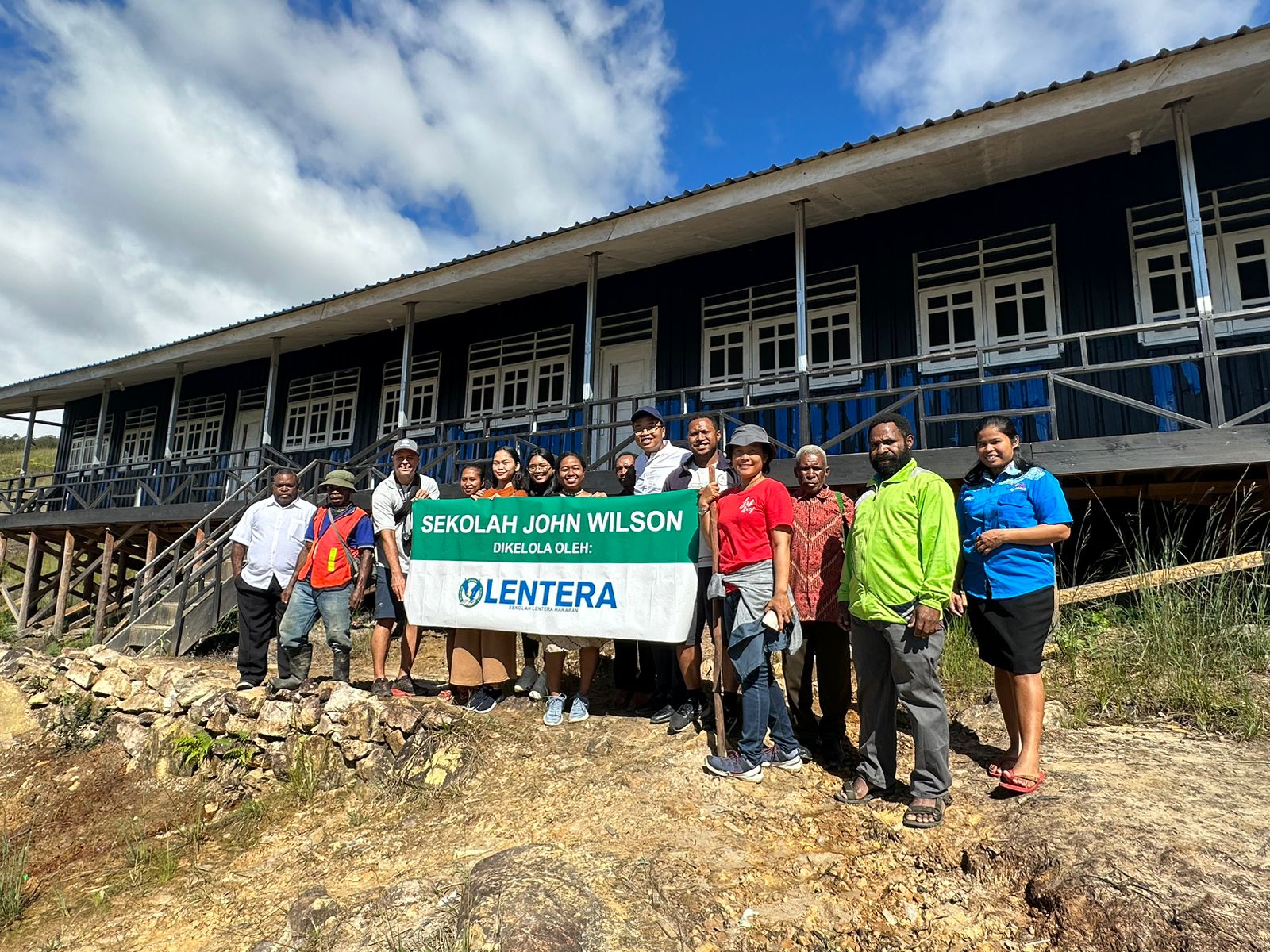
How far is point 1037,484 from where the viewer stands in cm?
321

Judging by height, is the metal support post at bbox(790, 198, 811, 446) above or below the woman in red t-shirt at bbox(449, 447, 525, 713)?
above

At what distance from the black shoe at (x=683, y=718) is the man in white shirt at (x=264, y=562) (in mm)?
3018

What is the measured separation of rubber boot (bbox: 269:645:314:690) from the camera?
200 inches

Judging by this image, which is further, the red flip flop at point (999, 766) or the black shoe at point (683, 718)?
the black shoe at point (683, 718)

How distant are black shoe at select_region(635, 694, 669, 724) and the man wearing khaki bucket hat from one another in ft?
6.71

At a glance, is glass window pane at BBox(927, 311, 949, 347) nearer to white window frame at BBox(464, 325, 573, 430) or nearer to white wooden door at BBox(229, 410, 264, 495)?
white window frame at BBox(464, 325, 573, 430)

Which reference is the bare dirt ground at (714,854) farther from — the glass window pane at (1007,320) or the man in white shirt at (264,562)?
the glass window pane at (1007,320)

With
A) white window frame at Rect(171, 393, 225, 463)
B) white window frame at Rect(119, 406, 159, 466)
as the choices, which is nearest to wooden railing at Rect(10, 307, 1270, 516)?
white window frame at Rect(171, 393, 225, 463)

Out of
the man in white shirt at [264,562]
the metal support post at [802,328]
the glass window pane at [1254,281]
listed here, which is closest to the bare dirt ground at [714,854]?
the man in white shirt at [264,562]

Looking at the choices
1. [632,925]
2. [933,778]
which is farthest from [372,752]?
[933,778]

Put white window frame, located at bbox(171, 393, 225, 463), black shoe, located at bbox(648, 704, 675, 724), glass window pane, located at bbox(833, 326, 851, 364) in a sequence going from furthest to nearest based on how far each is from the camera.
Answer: white window frame, located at bbox(171, 393, 225, 463), glass window pane, located at bbox(833, 326, 851, 364), black shoe, located at bbox(648, 704, 675, 724)

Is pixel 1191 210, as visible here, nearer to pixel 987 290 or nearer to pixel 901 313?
pixel 987 290

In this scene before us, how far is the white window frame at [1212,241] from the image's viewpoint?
6914 mm

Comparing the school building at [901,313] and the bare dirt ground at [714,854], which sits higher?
the school building at [901,313]
